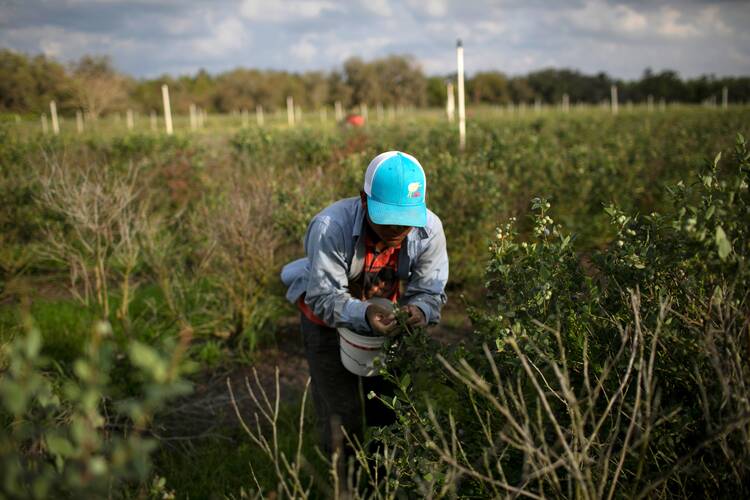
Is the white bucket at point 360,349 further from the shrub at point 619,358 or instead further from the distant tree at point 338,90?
the distant tree at point 338,90

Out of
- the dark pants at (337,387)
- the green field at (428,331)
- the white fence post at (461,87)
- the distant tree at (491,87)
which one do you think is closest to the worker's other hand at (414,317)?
the green field at (428,331)

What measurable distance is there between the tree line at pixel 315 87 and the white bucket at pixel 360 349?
886 centimetres

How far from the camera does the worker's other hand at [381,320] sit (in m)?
2.22

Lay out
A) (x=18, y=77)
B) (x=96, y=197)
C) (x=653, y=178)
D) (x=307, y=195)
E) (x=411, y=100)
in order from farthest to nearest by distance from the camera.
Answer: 1. (x=411, y=100)
2. (x=18, y=77)
3. (x=653, y=178)
4. (x=307, y=195)
5. (x=96, y=197)

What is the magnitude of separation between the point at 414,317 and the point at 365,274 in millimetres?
458

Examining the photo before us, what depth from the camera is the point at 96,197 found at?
12.9 feet

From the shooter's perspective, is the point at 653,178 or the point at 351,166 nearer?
the point at 351,166

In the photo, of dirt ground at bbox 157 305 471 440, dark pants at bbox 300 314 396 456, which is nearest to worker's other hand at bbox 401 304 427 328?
dark pants at bbox 300 314 396 456

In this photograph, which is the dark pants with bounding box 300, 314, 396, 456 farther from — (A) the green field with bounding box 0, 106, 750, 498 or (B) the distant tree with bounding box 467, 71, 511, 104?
(B) the distant tree with bounding box 467, 71, 511, 104

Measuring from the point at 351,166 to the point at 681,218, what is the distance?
4421mm

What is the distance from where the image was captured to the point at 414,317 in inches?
88.1

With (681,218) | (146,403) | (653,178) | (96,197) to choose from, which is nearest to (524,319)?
(681,218)

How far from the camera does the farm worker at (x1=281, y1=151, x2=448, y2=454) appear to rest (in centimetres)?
230

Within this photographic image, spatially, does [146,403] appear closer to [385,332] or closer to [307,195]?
[385,332]
